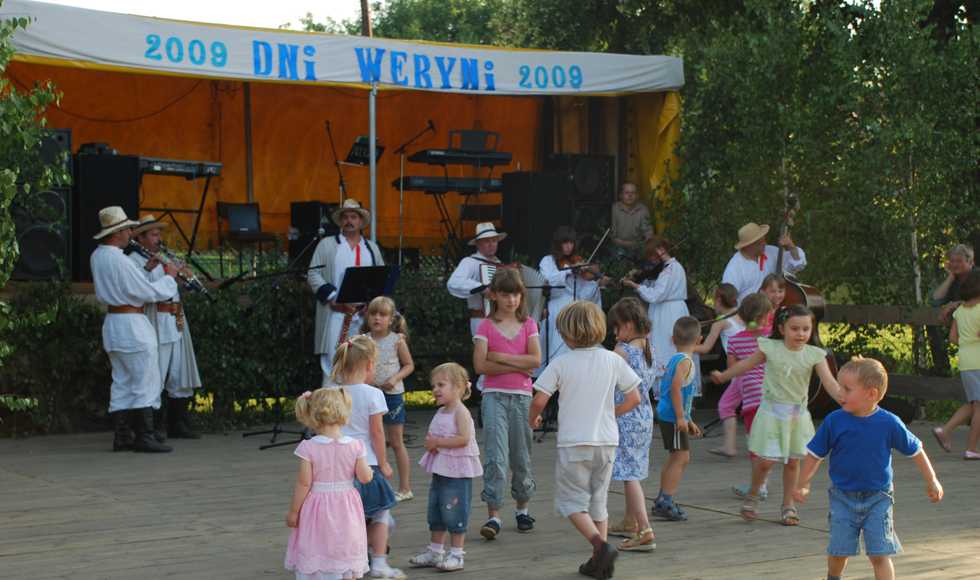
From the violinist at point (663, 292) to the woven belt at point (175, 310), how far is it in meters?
3.85

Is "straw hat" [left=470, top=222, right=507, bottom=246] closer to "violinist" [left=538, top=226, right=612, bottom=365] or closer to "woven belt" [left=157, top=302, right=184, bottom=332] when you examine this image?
"violinist" [left=538, top=226, right=612, bottom=365]

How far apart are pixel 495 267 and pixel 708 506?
10.6ft

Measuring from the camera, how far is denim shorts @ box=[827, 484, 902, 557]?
3963mm

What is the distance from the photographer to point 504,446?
538 centimetres

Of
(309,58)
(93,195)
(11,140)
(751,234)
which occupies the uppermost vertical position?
(309,58)

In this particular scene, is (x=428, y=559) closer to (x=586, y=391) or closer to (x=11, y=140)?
(x=586, y=391)

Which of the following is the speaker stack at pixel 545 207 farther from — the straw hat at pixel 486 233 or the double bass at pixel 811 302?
the double bass at pixel 811 302

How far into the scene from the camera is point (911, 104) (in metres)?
9.53

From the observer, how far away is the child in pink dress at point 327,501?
3.94 metres

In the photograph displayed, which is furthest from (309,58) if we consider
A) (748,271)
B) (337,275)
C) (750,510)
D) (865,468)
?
(865,468)

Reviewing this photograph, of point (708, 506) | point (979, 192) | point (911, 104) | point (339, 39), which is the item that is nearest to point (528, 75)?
point (339, 39)

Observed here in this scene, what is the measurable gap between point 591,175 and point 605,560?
7553 millimetres

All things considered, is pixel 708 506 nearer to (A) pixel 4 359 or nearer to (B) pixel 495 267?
(B) pixel 495 267

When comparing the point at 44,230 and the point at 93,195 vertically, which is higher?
the point at 93,195
